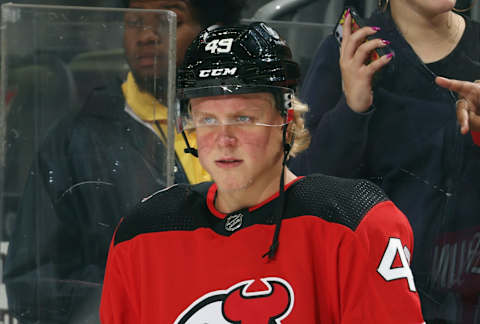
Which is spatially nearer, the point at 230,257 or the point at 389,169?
the point at 230,257

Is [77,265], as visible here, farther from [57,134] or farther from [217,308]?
[217,308]

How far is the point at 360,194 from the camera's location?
1.49 m

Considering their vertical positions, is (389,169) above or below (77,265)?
above

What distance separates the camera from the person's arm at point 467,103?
6.30 ft

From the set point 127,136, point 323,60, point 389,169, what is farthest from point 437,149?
point 127,136

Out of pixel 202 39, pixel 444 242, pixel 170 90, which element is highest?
pixel 202 39

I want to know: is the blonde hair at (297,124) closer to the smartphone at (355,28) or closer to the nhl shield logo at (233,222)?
the nhl shield logo at (233,222)

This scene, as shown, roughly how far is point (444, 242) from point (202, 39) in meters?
1.00

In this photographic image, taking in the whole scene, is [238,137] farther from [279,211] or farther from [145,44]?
[145,44]

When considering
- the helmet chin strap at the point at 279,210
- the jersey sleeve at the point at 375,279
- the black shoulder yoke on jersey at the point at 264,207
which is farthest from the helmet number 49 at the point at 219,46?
the jersey sleeve at the point at 375,279

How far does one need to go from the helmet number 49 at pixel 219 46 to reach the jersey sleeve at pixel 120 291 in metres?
0.53

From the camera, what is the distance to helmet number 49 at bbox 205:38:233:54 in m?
1.48

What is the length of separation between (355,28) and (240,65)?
61cm

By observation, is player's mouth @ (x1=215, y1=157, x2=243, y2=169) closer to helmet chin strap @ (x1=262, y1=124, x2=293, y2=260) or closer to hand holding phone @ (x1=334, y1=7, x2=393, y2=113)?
helmet chin strap @ (x1=262, y1=124, x2=293, y2=260)
